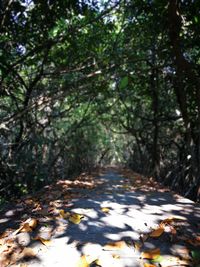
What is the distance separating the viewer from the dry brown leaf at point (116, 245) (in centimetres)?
298

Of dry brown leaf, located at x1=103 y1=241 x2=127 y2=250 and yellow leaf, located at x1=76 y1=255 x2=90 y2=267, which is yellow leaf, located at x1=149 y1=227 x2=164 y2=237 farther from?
yellow leaf, located at x1=76 y1=255 x2=90 y2=267

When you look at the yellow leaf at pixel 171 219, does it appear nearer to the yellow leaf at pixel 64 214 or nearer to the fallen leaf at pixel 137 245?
the fallen leaf at pixel 137 245

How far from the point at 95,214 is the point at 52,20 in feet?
12.6

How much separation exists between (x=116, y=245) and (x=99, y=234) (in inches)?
14.5

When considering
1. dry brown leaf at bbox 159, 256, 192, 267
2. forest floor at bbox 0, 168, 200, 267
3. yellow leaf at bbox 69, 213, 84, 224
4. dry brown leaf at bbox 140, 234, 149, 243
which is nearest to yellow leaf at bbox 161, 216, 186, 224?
forest floor at bbox 0, 168, 200, 267

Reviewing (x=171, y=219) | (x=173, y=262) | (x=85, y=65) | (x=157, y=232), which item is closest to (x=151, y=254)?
(x=173, y=262)

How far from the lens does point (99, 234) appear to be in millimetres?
3373

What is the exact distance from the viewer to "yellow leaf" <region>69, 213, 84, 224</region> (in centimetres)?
382

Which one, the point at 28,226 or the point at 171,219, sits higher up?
the point at 171,219

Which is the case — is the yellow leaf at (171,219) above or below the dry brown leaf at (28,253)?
above

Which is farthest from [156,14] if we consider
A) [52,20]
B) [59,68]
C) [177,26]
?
[59,68]

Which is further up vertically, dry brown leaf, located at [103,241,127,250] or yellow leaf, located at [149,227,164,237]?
yellow leaf, located at [149,227,164,237]

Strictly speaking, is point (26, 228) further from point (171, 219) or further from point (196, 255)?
point (196, 255)

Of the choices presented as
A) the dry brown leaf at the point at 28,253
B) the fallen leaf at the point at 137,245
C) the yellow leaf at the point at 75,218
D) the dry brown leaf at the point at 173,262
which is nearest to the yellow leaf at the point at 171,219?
the fallen leaf at the point at 137,245
